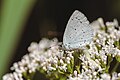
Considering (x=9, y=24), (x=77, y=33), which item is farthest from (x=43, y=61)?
(x=9, y=24)

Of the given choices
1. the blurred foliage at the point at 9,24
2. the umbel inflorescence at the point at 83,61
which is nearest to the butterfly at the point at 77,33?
the umbel inflorescence at the point at 83,61

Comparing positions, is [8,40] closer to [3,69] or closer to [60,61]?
[3,69]

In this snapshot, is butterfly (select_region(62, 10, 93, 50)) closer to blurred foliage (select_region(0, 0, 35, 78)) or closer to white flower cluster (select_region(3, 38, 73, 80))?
white flower cluster (select_region(3, 38, 73, 80))

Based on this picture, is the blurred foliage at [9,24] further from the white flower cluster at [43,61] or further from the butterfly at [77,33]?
the butterfly at [77,33]

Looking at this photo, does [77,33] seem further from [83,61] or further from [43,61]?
[43,61]

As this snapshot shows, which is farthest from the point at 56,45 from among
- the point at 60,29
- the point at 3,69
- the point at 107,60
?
the point at 60,29

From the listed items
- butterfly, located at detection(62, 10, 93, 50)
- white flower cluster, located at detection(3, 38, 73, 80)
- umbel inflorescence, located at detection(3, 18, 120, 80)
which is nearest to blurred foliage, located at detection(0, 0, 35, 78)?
white flower cluster, located at detection(3, 38, 73, 80)
